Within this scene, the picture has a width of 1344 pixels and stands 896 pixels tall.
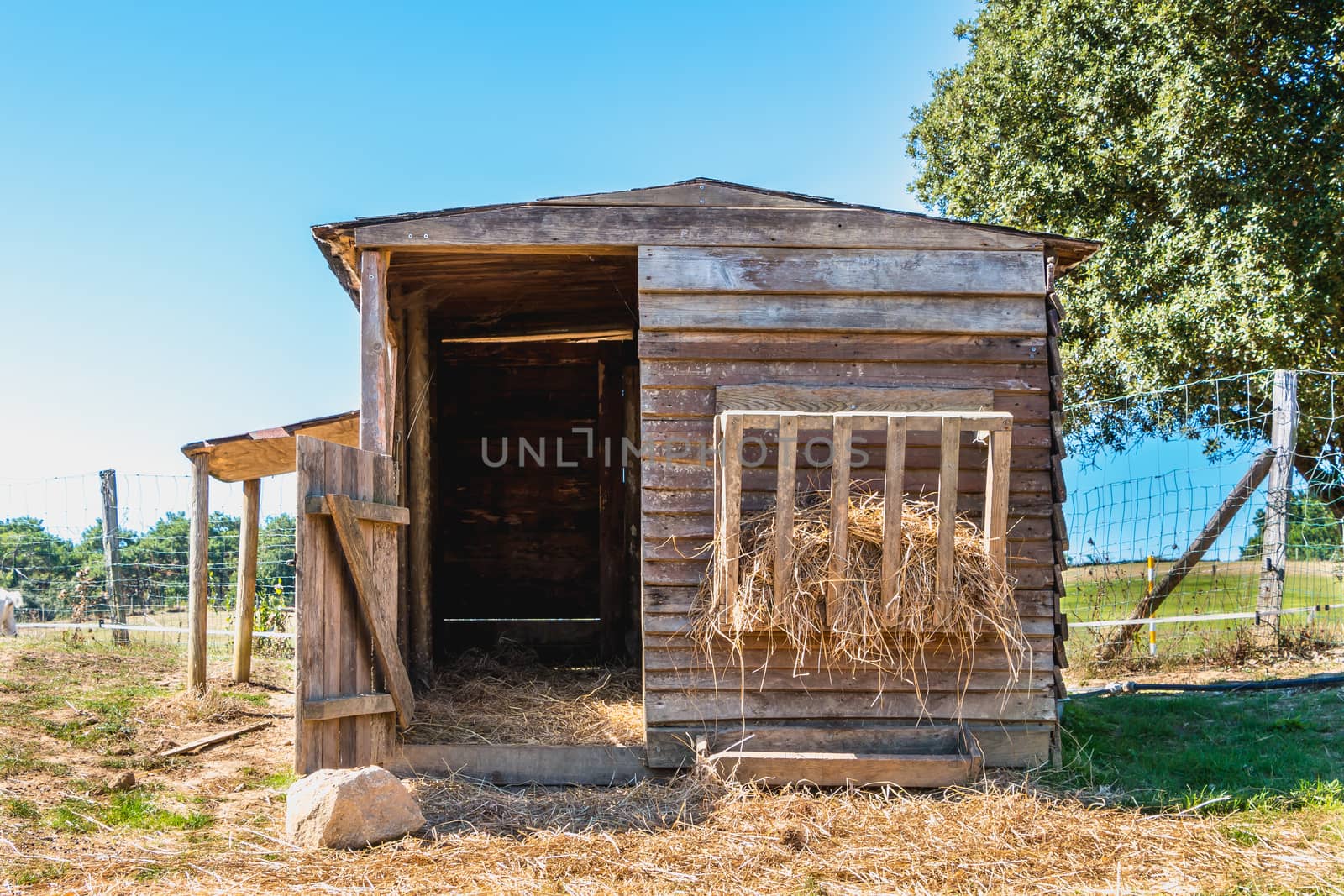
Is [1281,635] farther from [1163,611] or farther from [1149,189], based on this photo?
[1149,189]

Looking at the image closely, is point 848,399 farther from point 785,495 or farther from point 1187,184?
point 1187,184

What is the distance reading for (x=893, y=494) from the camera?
4754mm

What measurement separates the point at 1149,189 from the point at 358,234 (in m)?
12.8

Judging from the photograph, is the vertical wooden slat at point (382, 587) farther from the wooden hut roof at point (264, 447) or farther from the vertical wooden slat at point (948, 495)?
the vertical wooden slat at point (948, 495)

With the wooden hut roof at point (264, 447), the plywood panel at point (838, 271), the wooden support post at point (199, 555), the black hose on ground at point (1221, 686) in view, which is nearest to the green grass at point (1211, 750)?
the black hose on ground at point (1221, 686)

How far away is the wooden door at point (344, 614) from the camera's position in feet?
15.6

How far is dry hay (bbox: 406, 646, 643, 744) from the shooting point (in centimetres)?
585

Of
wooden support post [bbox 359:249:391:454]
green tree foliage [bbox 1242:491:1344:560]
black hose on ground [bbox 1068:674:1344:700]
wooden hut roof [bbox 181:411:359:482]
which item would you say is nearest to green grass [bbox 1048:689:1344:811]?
black hose on ground [bbox 1068:674:1344:700]

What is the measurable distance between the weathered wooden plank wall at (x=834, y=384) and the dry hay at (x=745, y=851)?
1.83 ft

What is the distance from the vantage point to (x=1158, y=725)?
6.34 m

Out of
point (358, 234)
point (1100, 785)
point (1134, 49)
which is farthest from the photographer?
point (1134, 49)

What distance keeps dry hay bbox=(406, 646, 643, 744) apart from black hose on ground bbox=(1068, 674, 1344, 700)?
12.2ft

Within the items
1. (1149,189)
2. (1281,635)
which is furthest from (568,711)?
(1149,189)

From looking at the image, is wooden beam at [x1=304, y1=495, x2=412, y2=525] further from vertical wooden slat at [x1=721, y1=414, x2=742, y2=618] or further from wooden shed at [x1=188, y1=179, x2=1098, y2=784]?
vertical wooden slat at [x1=721, y1=414, x2=742, y2=618]
